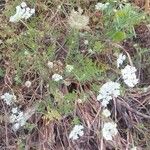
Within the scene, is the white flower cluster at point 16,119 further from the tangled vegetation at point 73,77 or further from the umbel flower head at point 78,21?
the umbel flower head at point 78,21

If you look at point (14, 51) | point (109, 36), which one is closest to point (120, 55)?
point (109, 36)

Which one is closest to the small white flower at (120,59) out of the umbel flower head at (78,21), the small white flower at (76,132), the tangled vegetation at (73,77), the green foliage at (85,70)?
the tangled vegetation at (73,77)

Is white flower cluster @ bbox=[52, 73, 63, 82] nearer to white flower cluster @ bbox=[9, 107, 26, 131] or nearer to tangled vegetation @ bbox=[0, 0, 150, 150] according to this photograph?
tangled vegetation @ bbox=[0, 0, 150, 150]

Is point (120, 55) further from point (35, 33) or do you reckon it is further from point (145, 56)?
point (35, 33)

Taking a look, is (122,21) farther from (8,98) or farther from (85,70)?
(8,98)

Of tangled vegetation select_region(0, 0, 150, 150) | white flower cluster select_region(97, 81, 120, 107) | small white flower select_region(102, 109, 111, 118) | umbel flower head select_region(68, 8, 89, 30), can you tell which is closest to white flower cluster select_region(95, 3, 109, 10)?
tangled vegetation select_region(0, 0, 150, 150)

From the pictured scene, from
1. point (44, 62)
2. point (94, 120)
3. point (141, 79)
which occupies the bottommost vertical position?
point (94, 120)
